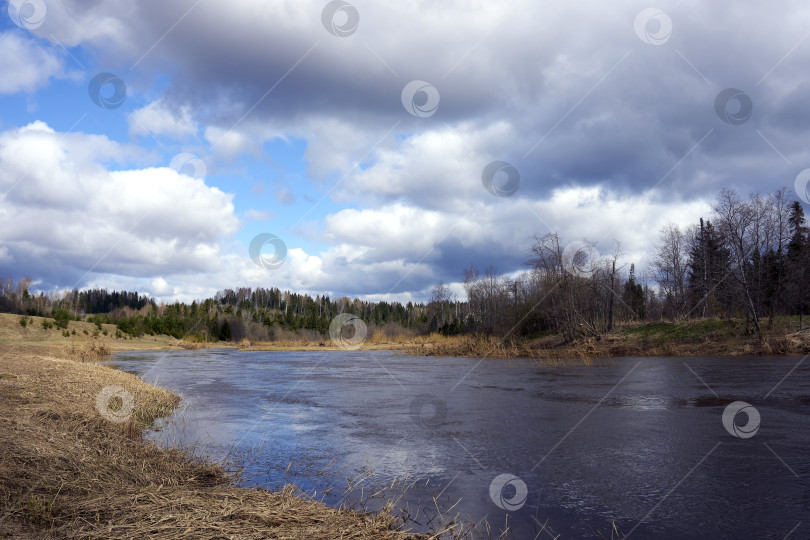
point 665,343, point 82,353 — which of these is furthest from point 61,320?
point 665,343

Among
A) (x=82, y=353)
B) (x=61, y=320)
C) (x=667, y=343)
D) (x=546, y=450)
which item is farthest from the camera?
(x=61, y=320)

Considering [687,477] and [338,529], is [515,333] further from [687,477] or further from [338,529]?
[338,529]

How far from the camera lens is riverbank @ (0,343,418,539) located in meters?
5.20

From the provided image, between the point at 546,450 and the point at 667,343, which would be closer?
the point at 546,450

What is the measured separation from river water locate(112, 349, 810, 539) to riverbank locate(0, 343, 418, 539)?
3.45 feet

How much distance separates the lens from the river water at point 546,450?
22.9ft

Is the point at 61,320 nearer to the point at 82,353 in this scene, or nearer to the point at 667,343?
the point at 82,353

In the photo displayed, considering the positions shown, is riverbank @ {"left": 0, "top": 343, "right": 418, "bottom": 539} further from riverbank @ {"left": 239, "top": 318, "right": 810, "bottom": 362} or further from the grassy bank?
the grassy bank

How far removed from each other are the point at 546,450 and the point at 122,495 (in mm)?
7420

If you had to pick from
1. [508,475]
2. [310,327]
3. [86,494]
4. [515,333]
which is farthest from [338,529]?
[310,327]

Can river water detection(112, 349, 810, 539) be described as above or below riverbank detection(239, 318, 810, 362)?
below

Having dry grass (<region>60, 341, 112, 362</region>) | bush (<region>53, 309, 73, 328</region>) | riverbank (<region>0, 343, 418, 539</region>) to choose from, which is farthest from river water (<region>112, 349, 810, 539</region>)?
bush (<region>53, 309, 73, 328</region>)

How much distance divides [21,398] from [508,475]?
397 inches

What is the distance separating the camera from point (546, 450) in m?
10.5
